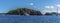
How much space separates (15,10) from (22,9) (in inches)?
46.6

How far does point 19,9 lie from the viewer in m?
21.6

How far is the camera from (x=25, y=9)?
21.4 metres

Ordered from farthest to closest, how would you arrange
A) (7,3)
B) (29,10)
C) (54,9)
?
(7,3)
(54,9)
(29,10)

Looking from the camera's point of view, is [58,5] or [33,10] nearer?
[33,10]

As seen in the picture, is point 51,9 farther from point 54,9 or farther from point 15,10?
point 15,10

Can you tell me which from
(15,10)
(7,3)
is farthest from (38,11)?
(7,3)

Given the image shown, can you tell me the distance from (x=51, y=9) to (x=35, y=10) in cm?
283

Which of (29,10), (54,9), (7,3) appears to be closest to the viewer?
(29,10)

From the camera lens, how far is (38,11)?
22.0 m

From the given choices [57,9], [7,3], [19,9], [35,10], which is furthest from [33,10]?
[7,3]

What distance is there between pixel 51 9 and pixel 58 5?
1487mm

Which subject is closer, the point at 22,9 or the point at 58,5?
the point at 22,9

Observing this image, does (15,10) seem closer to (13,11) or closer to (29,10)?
(13,11)

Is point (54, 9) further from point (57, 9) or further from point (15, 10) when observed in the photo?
point (15, 10)
